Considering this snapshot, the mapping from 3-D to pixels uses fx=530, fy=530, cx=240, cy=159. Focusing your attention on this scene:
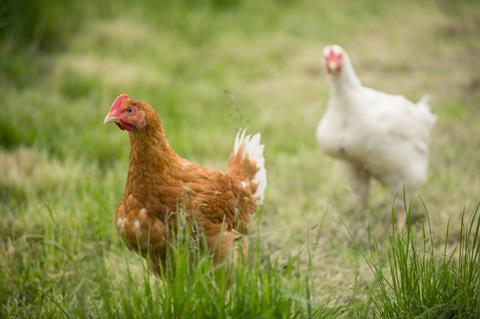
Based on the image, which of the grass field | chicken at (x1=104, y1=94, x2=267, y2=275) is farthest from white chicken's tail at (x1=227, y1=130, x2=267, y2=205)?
chicken at (x1=104, y1=94, x2=267, y2=275)

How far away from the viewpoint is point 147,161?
2.42 metres

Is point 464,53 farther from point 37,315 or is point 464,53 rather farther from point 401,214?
point 37,315

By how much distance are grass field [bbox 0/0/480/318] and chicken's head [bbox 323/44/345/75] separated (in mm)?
677

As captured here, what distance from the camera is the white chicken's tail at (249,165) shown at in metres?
3.04

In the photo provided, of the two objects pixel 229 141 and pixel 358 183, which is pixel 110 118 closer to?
pixel 358 183

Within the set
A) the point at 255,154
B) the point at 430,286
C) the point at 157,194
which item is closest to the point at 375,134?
the point at 255,154

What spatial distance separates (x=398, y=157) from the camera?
142 inches

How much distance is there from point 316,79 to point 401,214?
3.36 meters

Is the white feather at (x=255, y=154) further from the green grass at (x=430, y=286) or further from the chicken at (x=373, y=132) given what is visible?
the green grass at (x=430, y=286)

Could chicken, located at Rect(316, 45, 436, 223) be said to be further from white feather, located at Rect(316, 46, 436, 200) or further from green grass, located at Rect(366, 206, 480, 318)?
green grass, located at Rect(366, 206, 480, 318)

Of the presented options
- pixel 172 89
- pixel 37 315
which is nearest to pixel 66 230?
pixel 37 315

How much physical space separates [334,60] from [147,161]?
1.81m

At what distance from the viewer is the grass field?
2125 millimetres

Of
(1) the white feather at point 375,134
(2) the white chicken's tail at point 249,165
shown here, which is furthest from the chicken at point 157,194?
(1) the white feather at point 375,134
